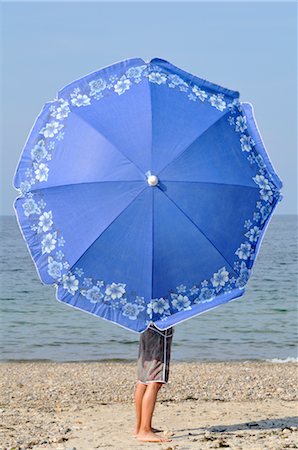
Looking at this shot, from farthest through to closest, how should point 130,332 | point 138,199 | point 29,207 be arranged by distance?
1. point 130,332
2. point 29,207
3. point 138,199

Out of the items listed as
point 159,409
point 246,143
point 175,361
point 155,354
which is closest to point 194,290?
point 155,354

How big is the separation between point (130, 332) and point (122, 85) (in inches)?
544

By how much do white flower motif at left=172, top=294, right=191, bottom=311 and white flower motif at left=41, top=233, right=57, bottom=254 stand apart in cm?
103

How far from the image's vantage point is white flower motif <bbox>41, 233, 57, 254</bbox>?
7.33 meters

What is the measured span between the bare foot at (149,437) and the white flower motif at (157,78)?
3.05m

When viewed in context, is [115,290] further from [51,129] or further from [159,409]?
[159,409]

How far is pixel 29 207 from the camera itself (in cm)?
747

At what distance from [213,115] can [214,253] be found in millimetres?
1150

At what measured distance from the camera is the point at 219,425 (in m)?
8.97

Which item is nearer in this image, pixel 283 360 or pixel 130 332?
pixel 283 360

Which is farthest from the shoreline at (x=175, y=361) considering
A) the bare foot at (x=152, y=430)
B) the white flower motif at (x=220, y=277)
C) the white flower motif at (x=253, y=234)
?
the white flower motif at (x=220, y=277)

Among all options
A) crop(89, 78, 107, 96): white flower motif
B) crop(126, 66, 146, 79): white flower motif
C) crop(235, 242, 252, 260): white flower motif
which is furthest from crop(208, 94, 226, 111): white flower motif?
crop(235, 242, 252, 260): white flower motif

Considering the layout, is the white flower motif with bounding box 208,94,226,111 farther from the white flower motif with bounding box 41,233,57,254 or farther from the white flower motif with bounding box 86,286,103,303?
the white flower motif with bounding box 86,286,103,303

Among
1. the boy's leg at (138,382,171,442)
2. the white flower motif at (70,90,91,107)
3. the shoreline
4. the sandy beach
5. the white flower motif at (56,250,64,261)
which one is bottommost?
the shoreline
